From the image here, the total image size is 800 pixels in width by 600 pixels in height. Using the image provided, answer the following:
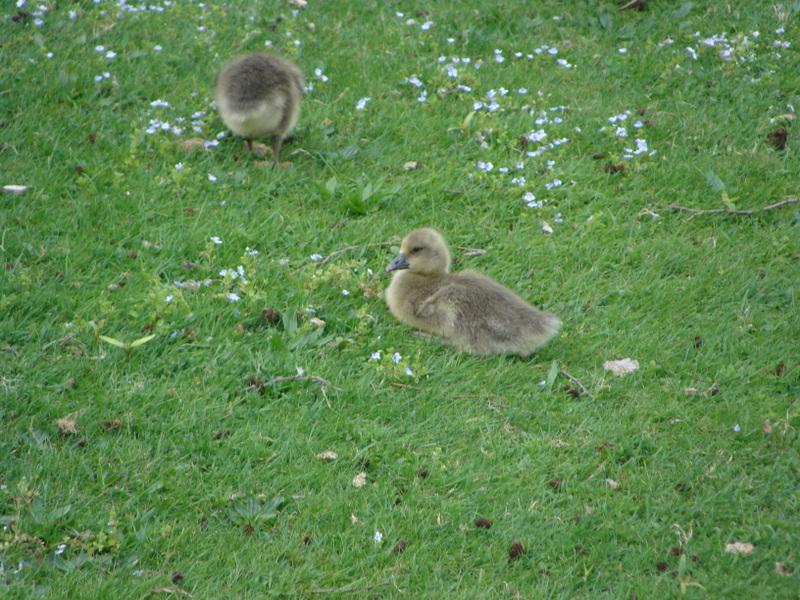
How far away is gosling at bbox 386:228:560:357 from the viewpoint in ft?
18.2

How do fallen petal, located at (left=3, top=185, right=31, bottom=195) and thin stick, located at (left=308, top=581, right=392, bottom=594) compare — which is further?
fallen petal, located at (left=3, top=185, right=31, bottom=195)

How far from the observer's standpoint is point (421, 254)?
5996mm

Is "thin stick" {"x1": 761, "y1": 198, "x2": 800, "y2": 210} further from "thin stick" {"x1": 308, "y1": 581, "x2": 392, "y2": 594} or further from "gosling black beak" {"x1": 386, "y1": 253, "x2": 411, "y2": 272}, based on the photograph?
"thin stick" {"x1": 308, "y1": 581, "x2": 392, "y2": 594}

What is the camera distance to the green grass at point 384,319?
4.28 m

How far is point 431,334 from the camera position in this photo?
19.2 feet

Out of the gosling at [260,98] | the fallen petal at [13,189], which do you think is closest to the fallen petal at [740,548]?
the gosling at [260,98]

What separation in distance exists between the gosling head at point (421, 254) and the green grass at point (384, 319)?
1.16 ft

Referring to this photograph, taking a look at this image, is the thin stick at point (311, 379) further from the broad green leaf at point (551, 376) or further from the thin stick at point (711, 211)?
the thin stick at point (711, 211)

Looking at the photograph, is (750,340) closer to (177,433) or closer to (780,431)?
(780,431)

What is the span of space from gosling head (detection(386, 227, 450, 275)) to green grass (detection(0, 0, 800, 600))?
35 cm

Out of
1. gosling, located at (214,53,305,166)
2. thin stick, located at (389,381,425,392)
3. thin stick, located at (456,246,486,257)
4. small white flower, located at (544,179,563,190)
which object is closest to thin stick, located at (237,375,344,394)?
thin stick, located at (389,381,425,392)

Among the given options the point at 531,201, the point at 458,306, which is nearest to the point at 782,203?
the point at 531,201

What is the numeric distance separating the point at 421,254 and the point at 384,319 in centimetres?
52

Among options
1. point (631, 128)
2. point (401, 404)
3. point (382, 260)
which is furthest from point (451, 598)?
point (631, 128)
